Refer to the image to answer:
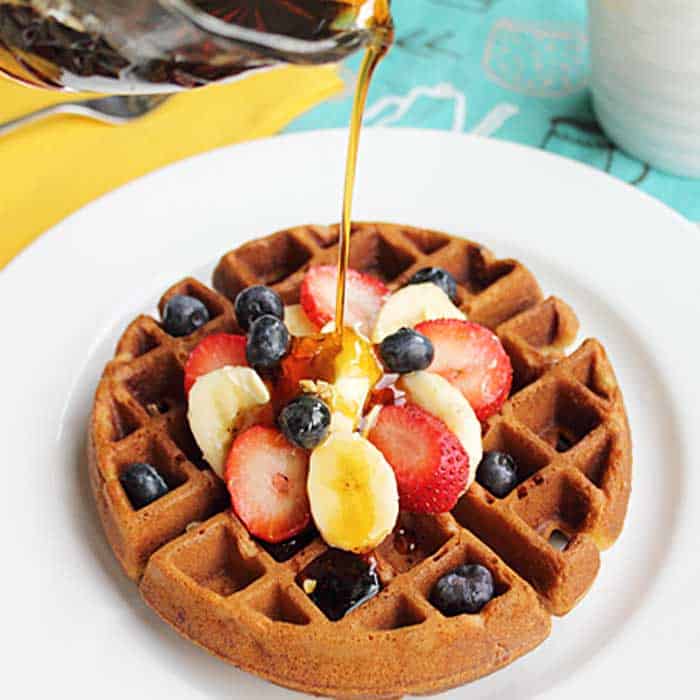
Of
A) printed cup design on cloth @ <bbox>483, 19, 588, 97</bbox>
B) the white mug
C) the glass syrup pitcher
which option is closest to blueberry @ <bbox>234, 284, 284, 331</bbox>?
the glass syrup pitcher

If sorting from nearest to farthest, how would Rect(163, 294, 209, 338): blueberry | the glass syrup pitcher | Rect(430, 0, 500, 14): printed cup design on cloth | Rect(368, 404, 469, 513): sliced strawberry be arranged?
1. the glass syrup pitcher
2. Rect(368, 404, 469, 513): sliced strawberry
3. Rect(163, 294, 209, 338): blueberry
4. Rect(430, 0, 500, 14): printed cup design on cloth

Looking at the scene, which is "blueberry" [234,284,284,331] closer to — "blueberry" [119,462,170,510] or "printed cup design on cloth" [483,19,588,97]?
"blueberry" [119,462,170,510]

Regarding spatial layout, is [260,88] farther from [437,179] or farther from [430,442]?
[430,442]

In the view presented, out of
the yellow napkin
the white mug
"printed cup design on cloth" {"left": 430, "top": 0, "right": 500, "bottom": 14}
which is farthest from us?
"printed cup design on cloth" {"left": 430, "top": 0, "right": 500, "bottom": 14}

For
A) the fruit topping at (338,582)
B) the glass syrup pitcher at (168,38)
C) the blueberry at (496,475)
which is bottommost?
the fruit topping at (338,582)

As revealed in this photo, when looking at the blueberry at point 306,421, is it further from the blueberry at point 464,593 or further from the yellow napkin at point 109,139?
the yellow napkin at point 109,139

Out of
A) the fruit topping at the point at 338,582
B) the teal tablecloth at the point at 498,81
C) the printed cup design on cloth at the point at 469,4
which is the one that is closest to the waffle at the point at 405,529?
the fruit topping at the point at 338,582

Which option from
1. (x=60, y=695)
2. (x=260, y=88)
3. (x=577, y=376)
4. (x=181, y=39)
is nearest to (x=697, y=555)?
(x=577, y=376)

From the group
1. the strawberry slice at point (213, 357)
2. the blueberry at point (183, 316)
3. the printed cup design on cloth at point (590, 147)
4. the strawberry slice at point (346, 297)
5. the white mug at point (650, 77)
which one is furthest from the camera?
the printed cup design on cloth at point (590, 147)
